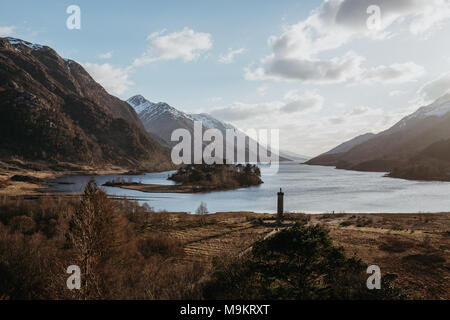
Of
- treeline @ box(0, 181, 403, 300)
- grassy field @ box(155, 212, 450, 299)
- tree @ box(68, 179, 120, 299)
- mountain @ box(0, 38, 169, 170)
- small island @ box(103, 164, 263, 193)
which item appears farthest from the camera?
mountain @ box(0, 38, 169, 170)

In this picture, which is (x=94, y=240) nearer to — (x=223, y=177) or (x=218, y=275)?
(x=218, y=275)

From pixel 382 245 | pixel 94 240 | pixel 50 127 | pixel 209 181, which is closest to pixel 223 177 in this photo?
pixel 209 181

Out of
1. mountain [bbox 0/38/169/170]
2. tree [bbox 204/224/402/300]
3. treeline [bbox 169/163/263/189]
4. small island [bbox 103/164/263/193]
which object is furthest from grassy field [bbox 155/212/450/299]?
mountain [bbox 0/38/169/170]

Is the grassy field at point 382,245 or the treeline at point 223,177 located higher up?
the treeline at point 223,177

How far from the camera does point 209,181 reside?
85938 mm

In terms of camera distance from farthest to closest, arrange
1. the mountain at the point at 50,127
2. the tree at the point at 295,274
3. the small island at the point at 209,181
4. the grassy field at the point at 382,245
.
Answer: the mountain at the point at 50,127 < the small island at the point at 209,181 < the grassy field at the point at 382,245 < the tree at the point at 295,274

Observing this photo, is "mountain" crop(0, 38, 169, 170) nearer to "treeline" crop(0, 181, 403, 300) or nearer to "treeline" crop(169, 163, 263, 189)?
"treeline" crop(169, 163, 263, 189)

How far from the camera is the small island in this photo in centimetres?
7875

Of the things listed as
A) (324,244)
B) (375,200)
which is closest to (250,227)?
(324,244)

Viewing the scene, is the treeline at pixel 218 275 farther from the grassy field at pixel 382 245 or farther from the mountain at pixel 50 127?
the mountain at pixel 50 127

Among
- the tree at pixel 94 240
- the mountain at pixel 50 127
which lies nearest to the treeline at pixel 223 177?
the tree at pixel 94 240

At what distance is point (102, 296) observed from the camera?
8070 mm

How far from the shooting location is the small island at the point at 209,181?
78.8 meters
